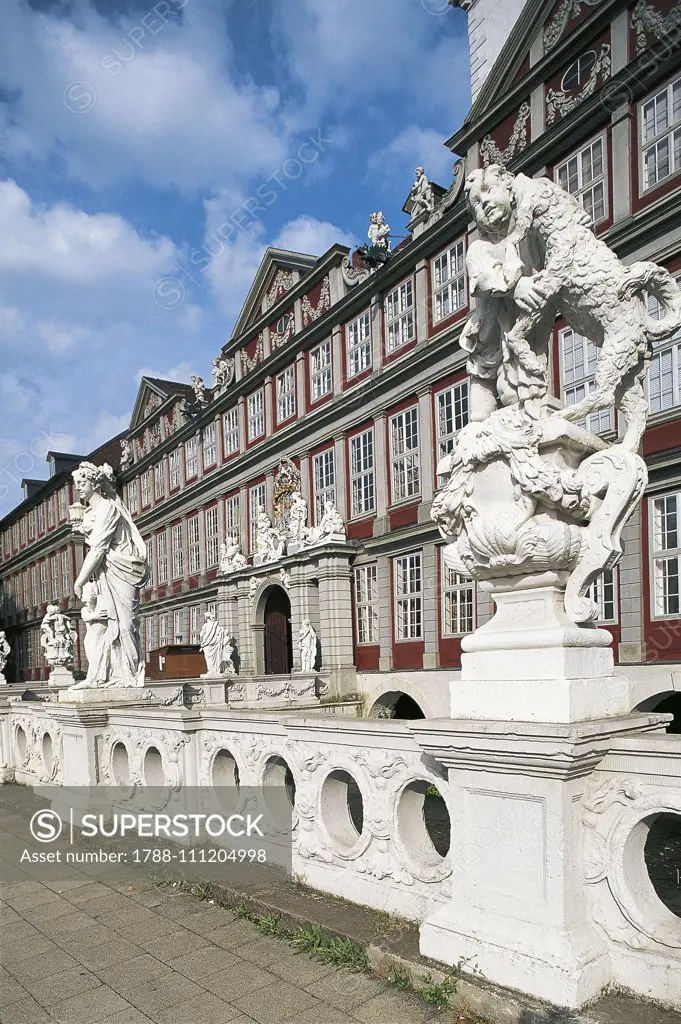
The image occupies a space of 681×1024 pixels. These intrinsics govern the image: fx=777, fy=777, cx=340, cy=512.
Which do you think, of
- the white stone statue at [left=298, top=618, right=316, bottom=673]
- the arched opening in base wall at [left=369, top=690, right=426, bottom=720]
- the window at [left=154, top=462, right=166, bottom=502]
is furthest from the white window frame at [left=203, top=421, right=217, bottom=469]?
the arched opening in base wall at [left=369, top=690, right=426, bottom=720]

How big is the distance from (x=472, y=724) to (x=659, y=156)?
534 inches

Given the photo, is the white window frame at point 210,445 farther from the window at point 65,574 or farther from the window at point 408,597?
the window at point 65,574

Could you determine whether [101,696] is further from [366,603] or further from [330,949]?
[366,603]

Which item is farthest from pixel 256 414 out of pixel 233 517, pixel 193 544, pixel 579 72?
pixel 579 72

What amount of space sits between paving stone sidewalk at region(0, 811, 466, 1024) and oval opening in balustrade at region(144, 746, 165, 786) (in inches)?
60.7

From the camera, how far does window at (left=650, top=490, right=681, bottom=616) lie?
13.3 metres

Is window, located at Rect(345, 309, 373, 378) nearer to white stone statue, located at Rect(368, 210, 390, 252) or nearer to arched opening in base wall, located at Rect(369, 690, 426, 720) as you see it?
white stone statue, located at Rect(368, 210, 390, 252)

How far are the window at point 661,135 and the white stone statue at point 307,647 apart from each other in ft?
45.8

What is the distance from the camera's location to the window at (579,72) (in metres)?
15.1

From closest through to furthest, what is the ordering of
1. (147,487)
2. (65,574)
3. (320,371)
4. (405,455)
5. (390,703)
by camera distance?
1. (405,455)
2. (390,703)
3. (320,371)
4. (147,487)
5. (65,574)

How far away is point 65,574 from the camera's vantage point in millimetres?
48469

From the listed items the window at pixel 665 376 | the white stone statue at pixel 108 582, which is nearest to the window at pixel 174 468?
the window at pixel 665 376

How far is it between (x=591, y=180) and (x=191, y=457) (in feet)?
74.8

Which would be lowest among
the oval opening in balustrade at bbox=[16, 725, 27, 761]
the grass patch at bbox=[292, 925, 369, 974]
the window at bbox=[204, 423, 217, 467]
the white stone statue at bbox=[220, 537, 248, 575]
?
the oval opening in balustrade at bbox=[16, 725, 27, 761]
